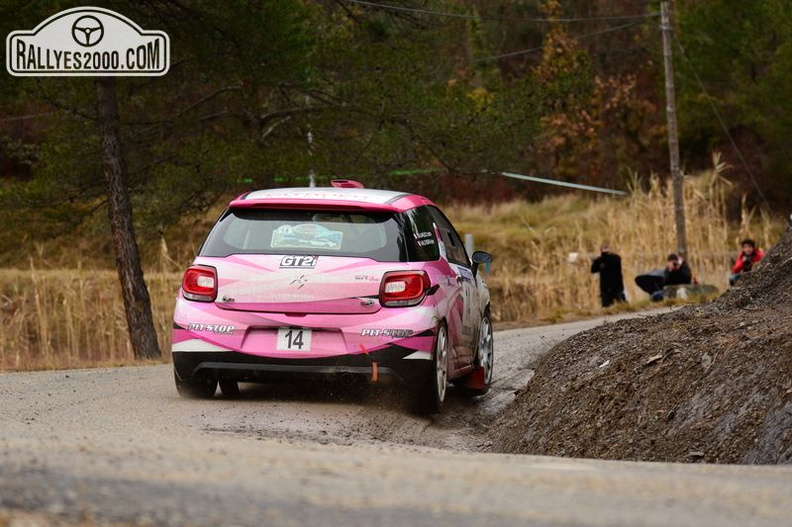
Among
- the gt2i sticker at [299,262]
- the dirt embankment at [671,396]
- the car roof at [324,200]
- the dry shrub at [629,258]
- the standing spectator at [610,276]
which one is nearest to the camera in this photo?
the dirt embankment at [671,396]

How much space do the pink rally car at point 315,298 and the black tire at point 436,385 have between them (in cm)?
1

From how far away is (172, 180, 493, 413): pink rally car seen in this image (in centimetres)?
1061

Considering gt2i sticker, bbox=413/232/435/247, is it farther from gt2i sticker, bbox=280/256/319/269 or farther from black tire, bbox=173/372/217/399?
black tire, bbox=173/372/217/399

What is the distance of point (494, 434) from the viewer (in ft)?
38.3

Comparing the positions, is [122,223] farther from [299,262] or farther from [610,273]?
[299,262]

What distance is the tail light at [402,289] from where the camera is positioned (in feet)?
35.1

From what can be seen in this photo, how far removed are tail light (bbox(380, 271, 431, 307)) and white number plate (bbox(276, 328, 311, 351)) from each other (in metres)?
0.59

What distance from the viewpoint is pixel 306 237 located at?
10953 millimetres

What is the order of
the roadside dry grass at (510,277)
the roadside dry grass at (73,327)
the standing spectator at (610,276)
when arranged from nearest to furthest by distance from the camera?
the roadside dry grass at (73,327)
the roadside dry grass at (510,277)
the standing spectator at (610,276)

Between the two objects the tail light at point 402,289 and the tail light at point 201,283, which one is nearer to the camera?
the tail light at point 402,289

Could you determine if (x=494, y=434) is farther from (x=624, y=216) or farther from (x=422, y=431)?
(x=624, y=216)

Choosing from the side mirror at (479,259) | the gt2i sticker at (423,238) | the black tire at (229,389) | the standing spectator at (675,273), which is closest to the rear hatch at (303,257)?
the gt2i sticker at (423,238)

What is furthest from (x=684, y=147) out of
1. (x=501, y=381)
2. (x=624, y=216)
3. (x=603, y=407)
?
(x=603, y=407)

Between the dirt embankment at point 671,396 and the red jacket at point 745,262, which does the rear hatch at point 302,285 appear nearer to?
the dirt embankment at point 671,396
